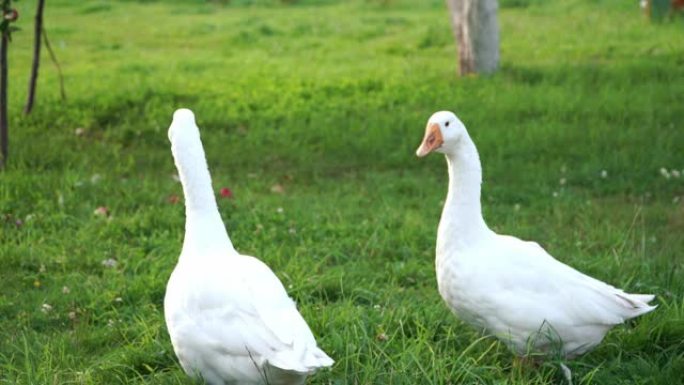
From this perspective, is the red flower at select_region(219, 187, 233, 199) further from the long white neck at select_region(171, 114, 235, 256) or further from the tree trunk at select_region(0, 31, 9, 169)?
the long white neck at select_region(171, 114, 235, 256)

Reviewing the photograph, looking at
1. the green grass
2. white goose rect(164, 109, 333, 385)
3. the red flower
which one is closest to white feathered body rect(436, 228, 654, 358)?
the green grass

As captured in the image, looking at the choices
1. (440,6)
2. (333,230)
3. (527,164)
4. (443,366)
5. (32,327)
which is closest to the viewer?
(443,366)

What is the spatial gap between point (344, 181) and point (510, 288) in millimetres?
3918

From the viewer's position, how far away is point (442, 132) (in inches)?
196


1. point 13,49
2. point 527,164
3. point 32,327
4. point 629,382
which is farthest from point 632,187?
point 13,49

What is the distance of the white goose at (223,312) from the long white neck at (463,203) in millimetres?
920

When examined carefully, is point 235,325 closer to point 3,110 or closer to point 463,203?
point 463,203

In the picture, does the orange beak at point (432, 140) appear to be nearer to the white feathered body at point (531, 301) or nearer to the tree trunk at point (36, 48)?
the white feathered body at point (531, 301)

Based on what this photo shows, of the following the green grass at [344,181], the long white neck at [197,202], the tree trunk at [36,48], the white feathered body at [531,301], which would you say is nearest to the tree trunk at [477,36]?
the green grass at [344,181]

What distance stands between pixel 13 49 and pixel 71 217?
8.17 meters

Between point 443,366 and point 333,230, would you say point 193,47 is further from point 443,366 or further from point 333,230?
point 443,366

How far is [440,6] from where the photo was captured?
58.9 feet

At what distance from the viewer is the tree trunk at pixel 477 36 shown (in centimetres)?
1188

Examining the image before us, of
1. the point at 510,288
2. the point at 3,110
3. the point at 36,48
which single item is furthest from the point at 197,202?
the point at 36,48
